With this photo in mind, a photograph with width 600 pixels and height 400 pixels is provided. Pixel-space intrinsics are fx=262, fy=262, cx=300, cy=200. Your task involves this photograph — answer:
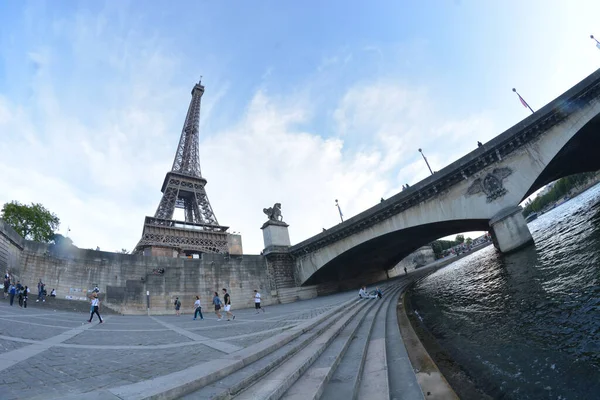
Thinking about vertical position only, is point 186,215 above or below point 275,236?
above

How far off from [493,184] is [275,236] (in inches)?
740

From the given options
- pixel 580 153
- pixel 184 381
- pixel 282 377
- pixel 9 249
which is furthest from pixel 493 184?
pixel 9 249

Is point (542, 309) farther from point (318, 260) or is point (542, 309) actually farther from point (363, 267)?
point (363, 267)

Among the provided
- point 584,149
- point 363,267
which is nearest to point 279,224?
point 363,267

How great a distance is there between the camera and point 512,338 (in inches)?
216

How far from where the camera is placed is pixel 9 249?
55.6ft

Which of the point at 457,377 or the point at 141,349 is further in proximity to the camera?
the point at 141,349

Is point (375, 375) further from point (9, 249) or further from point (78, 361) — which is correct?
point (9, 249)

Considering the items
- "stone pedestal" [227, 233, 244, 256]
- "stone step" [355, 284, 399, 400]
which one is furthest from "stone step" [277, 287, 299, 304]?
"stone pedestal" [227, 233, 244, 256]

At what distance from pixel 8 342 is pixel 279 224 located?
72.2ft

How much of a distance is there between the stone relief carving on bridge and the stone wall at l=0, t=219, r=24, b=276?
30.8 m

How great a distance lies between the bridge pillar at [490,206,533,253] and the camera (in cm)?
1698

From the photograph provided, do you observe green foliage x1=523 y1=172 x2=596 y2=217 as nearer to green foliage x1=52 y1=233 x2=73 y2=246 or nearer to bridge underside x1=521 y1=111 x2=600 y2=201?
bridge underside x1=521 y1=111 x2=600 y2=201

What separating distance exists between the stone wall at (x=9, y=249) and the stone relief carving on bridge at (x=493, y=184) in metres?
30.8
